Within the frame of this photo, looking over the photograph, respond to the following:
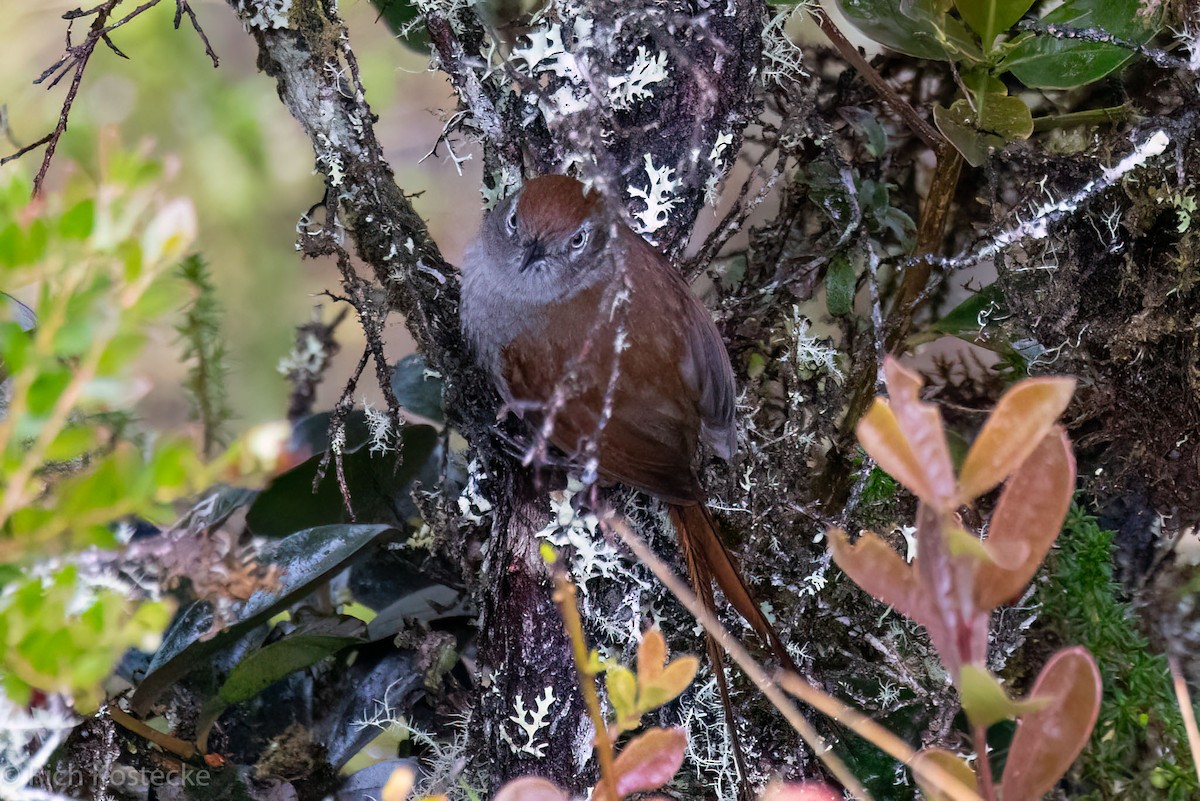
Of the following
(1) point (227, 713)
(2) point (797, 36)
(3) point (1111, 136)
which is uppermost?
(2) point (797, 36)

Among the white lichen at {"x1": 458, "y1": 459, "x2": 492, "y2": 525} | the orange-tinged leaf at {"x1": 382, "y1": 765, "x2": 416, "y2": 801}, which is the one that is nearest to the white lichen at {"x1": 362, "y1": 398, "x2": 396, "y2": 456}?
the white lichen at {"x1": 458, "y1": 459, "x2": 492, "y2": 525}

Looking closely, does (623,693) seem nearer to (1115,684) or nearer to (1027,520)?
(1027,520)

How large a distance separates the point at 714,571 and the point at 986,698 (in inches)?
25.8

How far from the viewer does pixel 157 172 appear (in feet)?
1.17

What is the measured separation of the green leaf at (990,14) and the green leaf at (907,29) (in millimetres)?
14

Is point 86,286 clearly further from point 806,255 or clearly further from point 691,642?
point 806,255

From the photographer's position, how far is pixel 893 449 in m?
0.35

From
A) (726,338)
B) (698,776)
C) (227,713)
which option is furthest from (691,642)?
(227,713)

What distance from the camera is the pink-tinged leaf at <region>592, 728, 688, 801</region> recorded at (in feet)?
1.41

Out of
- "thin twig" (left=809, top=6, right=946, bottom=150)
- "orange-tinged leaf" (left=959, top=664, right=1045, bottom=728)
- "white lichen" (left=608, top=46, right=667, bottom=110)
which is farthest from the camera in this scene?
"thin twig" (left=809, top=6, right=946, bottom=150)

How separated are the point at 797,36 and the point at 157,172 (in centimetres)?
102

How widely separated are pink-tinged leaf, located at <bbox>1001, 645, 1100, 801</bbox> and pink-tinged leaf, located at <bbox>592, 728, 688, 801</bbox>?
0.43ft

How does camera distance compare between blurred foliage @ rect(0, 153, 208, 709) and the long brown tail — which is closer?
blurred foliage @ rect(0, 153, 208, 709)

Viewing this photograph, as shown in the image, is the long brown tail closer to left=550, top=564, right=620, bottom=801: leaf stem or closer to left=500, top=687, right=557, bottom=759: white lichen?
left=500, top=687, right=557, bottom=759: white lichen
